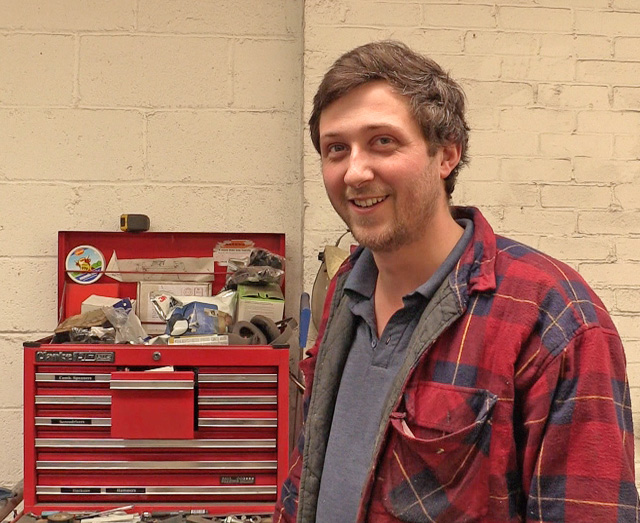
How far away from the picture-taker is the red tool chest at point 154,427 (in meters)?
1.32

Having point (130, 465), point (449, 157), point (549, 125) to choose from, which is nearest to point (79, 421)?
point (130, 465)

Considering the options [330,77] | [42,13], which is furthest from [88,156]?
[330,77]

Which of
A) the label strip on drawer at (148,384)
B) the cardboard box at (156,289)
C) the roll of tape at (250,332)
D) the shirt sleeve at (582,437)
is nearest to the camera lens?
the shirt sleeve at (582,437)

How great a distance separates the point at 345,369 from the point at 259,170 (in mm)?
960

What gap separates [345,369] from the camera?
1.03 m

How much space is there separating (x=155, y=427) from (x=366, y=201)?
27.3 inches

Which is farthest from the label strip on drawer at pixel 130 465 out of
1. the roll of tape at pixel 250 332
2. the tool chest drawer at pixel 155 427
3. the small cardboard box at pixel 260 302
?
the small cardboard box at pixel 260 302

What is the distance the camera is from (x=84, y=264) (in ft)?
5.77

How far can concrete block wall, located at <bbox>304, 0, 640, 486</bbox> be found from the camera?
5.73ft

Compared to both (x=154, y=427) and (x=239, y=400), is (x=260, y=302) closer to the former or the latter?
(x=239, y=400)

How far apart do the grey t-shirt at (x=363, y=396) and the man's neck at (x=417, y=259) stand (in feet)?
0.07

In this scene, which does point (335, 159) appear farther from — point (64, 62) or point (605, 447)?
point (64, 62)

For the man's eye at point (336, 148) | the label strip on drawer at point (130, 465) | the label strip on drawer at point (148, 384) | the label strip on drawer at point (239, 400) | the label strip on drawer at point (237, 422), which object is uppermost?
the man's eye at point (336, 148)

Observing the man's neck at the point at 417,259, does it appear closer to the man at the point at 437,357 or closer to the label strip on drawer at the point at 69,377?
the man at the point at 437,357
